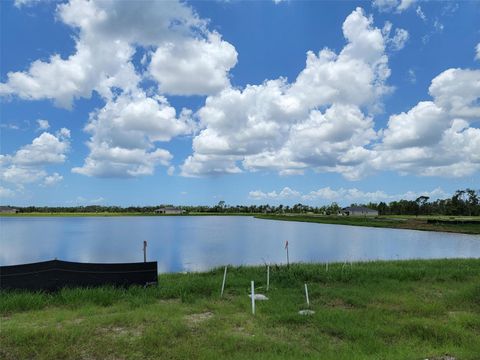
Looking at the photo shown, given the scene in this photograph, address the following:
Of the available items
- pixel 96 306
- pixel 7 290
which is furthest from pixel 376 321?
pixel 7 290

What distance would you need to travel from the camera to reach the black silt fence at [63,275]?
10.8m

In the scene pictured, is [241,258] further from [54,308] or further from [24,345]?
[24,345]

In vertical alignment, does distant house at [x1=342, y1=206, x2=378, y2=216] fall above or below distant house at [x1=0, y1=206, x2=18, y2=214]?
below

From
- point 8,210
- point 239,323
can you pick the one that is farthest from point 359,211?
point 239,323

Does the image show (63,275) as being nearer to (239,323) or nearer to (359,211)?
(239,323)

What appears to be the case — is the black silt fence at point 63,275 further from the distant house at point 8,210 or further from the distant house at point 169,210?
the distant house at point 169,210

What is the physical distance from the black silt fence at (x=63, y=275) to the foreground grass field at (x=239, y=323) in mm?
413

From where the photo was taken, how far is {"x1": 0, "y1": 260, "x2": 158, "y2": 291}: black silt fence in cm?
1084

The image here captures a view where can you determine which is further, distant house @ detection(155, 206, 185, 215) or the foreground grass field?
distant house @ detection(155, 206, 185, 215)

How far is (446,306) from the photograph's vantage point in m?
10.0

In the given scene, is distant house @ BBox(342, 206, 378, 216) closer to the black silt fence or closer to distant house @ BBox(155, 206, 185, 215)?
distant house @ BBox(155, 206, 185, 215)

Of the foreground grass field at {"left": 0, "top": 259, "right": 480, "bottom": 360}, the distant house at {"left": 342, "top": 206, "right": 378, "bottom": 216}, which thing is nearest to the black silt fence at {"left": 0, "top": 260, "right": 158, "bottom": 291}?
the foreground grass field at {"left": 0, "top": 259, "right": 480, "bottom": 360}

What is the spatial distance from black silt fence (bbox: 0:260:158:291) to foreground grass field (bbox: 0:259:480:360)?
0.41 meters

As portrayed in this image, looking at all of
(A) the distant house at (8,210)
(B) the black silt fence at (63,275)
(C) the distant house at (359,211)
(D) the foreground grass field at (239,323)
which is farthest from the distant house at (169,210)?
(D) the foreground grass field at (239,323)
